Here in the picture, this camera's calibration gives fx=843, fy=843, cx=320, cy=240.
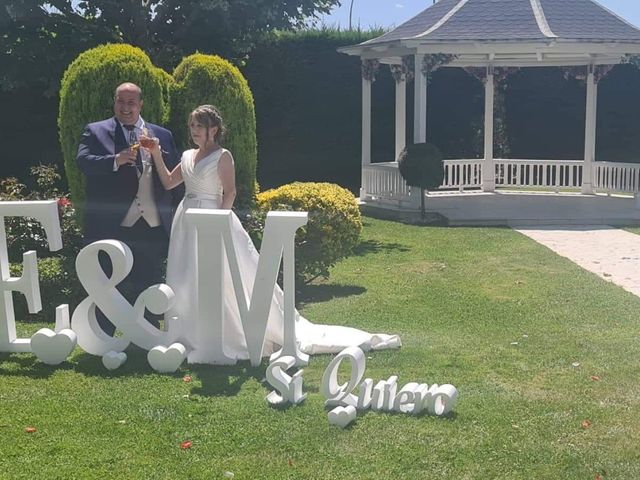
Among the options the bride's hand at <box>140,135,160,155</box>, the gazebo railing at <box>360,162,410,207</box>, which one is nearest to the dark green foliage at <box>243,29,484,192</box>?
the gazebo railing at <box>360,162,410,207</box>

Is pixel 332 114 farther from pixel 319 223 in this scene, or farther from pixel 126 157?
pixel 126 157

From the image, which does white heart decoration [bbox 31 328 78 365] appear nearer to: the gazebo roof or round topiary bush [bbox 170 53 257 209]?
round topiary bush [bbox 170 53 257 209]

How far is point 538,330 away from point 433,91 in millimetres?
13125

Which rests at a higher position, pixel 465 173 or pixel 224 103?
pixel 224 103

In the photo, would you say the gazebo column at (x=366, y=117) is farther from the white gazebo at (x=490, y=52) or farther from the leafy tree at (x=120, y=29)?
the leafy tree at (x=120, y=29)

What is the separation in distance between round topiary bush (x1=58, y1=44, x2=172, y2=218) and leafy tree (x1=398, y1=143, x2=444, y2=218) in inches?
257

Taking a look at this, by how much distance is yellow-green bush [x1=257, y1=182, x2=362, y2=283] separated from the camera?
26.5 feet

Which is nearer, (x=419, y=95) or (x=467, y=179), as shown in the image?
(x=419, y=95)

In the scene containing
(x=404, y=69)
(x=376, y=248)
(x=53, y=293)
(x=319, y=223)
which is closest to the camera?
(x=53, y=293)

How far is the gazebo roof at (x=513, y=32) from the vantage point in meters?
13.7

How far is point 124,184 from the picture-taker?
19.1ft

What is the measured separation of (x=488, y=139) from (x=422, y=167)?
372 cm

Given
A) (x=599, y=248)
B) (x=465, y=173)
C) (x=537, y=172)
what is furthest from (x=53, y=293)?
(x=465, y=173)

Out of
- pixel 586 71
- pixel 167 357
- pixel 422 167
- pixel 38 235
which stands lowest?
pixel 167 357
